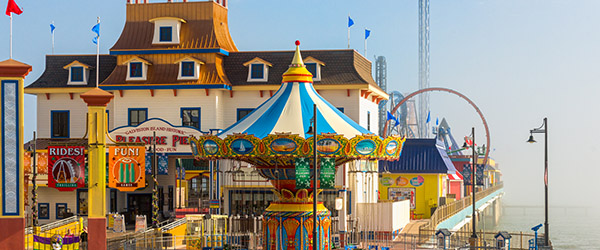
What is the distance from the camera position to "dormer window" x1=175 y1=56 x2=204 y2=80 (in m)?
49.6

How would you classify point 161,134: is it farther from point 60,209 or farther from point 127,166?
point 127,166

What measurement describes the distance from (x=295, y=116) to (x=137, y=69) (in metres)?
18.1

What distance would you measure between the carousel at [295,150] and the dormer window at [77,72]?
1859 centimetres

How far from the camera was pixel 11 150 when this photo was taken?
28.5m

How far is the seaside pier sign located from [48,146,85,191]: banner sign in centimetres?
1246

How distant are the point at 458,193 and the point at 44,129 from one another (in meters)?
50.9

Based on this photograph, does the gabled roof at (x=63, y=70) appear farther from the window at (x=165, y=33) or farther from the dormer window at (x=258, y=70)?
the dormer window at (x=258, y=70)

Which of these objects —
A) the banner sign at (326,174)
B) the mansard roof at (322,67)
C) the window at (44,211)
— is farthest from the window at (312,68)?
the banner sign at (326,174)

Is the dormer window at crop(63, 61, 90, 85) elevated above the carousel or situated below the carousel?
above

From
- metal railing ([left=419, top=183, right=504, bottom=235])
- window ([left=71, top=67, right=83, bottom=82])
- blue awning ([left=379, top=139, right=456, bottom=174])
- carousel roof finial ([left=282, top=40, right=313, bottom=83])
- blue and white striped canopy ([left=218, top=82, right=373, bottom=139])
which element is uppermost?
window ([left=71, top=67, right=83, bottom=82])

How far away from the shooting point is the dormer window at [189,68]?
49562 mm

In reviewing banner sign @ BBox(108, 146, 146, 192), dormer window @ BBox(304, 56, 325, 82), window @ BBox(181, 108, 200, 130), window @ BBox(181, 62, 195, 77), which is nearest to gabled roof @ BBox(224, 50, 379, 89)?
dormer window @ BBox(304, 56, 325, 82)

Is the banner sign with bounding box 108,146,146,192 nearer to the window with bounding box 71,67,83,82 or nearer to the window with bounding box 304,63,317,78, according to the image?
the window with bounding box 71,67,83,82

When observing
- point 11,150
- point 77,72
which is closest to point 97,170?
point 11,150
